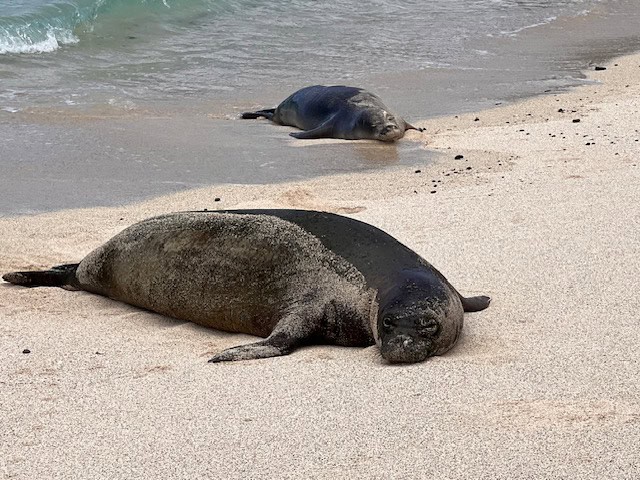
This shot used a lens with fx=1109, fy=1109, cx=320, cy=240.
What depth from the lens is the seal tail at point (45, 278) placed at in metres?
5.75

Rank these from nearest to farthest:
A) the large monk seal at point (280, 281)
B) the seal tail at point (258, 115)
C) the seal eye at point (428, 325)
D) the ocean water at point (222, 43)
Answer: the seal eye at point (428, 325)
the large monk seal at point (280, 281)
the seal tail at point (258, 115)
the ocean water at point (222, 43)

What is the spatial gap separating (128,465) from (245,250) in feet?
6.48

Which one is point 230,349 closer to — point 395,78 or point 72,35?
point 395,78

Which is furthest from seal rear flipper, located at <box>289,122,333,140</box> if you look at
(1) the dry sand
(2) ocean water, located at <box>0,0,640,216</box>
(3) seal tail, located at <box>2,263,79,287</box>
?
(3) seal tail, located at <box>2,263,79,287</box>

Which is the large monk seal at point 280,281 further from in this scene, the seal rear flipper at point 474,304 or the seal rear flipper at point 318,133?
the seal rear flipper at point 318,133

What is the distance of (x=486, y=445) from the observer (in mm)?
3279

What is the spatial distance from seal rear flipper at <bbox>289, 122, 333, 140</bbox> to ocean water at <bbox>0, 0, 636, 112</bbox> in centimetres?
173

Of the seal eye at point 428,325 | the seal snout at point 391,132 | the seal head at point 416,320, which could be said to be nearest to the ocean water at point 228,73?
the seal snout at point 391,132

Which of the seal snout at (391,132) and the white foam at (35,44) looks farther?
the white foam at (35,44)

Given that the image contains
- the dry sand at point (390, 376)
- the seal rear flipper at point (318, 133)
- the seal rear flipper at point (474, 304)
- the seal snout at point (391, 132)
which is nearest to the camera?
the dry sand at point (390, 376)

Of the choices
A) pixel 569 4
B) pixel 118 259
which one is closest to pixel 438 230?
pixel 118 259

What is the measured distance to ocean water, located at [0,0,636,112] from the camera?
13047 mm

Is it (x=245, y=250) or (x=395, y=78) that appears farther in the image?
(x=395, y=78)

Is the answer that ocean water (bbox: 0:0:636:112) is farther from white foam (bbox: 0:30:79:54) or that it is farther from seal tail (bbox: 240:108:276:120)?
seal tail (bbox: 240:108:276:120)
